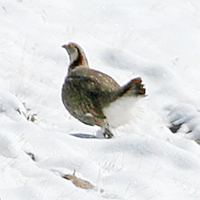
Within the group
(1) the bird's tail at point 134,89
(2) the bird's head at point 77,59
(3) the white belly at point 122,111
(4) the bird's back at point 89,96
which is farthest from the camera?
(2) the bird's head at point 77,59

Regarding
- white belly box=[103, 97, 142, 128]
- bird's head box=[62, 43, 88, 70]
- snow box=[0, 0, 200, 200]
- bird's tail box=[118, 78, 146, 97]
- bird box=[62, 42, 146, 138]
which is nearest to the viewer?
snow box=[0, 0, 200, 200]

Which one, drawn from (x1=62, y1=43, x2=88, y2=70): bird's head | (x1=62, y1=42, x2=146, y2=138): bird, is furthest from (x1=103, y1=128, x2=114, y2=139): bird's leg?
(x1=62, y1=43, x2=88, y2=70): bird's head

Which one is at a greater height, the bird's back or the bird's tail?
the bird's tail

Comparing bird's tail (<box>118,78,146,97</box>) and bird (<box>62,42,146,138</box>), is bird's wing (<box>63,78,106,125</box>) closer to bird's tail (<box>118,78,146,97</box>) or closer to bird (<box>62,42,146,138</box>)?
bird (<box>62,42,146,138</box>)

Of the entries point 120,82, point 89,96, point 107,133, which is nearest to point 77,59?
point 89,96

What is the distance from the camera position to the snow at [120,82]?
21.7ft

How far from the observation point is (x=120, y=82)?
11.9 meters

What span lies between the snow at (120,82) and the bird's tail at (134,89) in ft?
1.71

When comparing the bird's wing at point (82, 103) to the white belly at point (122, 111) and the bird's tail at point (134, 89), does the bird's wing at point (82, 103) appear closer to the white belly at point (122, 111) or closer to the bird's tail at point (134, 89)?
the white belly at point (122, 111)

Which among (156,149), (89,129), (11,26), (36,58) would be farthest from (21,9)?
(156,149)

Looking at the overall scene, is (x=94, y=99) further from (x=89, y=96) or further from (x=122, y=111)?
(x=122, y=111)

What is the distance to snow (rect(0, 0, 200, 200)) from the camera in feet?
21.7

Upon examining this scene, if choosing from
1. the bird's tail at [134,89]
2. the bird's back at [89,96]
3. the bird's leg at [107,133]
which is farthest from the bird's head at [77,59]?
the bird's tail at [134,89]

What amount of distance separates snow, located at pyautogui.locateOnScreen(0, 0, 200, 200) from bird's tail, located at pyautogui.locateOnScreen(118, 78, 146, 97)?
1.71 feet
